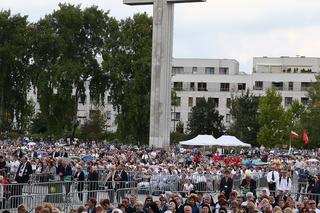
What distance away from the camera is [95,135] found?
87875 mm

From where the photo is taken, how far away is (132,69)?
243 ft

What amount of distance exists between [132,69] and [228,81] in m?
40.8

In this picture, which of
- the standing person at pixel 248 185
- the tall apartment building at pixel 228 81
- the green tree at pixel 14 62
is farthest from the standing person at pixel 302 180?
the tall apartment building at pixel 228 81

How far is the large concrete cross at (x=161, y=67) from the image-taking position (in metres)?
57.9

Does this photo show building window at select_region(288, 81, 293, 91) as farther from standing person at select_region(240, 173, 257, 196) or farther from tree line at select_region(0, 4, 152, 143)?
standing person at select_region(240, 173, 257, 196)

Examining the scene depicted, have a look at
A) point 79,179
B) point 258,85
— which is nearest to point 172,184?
point 79,179

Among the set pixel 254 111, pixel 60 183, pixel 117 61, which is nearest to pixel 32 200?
pixel 60 183

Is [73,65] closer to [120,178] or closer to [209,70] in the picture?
[120,178]

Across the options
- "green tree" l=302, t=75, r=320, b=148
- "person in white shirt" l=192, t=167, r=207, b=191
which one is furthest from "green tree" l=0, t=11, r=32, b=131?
"person in white shirt" l=192, t=167, r=207, b=191

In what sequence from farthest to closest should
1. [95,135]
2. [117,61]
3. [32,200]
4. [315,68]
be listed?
[315,68] < [95,135] < [117,61] < [32,200]

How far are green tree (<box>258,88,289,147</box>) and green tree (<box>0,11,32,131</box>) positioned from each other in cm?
2635

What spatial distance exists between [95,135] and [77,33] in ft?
49.6

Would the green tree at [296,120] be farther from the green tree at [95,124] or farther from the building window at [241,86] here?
the green tree at [95,124]

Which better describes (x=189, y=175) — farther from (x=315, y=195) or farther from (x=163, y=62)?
(x=163, y=62)
